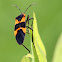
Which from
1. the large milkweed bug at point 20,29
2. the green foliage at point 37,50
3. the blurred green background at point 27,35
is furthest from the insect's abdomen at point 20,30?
the blurred green background at point 27,35

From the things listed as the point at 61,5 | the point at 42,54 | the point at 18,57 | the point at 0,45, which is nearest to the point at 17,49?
the point at 18,57

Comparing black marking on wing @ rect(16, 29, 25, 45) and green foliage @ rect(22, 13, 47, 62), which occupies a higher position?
black marking on wing @ rect(16, 29, 25, 45)

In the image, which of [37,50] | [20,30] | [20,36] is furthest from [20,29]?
[37,50]

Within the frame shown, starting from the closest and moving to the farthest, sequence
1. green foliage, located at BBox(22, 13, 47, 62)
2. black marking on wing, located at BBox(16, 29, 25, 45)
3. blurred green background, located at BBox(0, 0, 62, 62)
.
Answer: green foliage, located at BBox(22, 13, 47, 62) → black marking on wing, located at BBox(16, 29, 25, 45) → blurred green background, located at BBox(0, 0, 62, 62)

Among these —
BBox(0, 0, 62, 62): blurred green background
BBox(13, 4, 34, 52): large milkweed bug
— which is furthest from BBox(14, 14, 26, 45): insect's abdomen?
BBox(0, 0, 62, 62): blurred green background

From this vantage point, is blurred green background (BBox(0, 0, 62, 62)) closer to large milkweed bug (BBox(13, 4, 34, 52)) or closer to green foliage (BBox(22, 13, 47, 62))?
large milkweed bug (BBox(13, 4, 34, 52))

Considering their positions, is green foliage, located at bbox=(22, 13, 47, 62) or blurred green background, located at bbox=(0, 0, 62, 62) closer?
green foliage, located at bbox=(22, 13, 47, 62)

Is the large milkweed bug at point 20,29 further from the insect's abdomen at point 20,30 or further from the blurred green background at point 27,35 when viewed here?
the blurred green background at point 27,35
